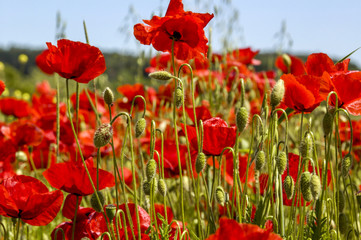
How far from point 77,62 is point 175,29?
242 millimetres

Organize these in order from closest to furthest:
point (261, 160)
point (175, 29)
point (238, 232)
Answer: point (238, 232) → point (261, 160) → point (175, 29)

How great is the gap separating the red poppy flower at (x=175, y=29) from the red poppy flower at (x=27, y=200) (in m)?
0.42

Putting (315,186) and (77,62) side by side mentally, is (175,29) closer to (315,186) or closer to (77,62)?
(77,62)

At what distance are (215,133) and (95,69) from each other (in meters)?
0.33

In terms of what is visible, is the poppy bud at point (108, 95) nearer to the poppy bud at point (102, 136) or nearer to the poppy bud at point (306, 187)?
the poppy bud at point (102, 136)

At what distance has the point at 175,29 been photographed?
1103mm

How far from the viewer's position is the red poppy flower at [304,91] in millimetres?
1047

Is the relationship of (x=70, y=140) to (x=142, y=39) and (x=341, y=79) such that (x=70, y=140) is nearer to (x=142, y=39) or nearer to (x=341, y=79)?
(x=142, y=39)

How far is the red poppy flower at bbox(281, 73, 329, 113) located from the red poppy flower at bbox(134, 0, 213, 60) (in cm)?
22

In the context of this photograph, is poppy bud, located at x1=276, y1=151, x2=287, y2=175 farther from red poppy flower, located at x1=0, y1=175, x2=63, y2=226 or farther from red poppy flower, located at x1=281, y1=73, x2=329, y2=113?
red poppy flower, located at x1=0, y1=175, x2=63, y2=226

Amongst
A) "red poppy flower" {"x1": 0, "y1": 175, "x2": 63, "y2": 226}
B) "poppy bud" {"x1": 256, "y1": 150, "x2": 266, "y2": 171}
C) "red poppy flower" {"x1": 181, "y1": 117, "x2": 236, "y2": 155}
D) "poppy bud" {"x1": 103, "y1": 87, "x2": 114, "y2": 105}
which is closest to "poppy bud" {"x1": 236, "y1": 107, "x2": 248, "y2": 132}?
"poppy bud" {"x1": 256, "y1": 150, "x2": 266, "y2": 171}

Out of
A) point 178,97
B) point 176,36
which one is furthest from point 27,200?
point 176,36

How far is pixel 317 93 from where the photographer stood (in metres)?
1.05

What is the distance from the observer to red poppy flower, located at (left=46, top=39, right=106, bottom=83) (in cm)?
110
